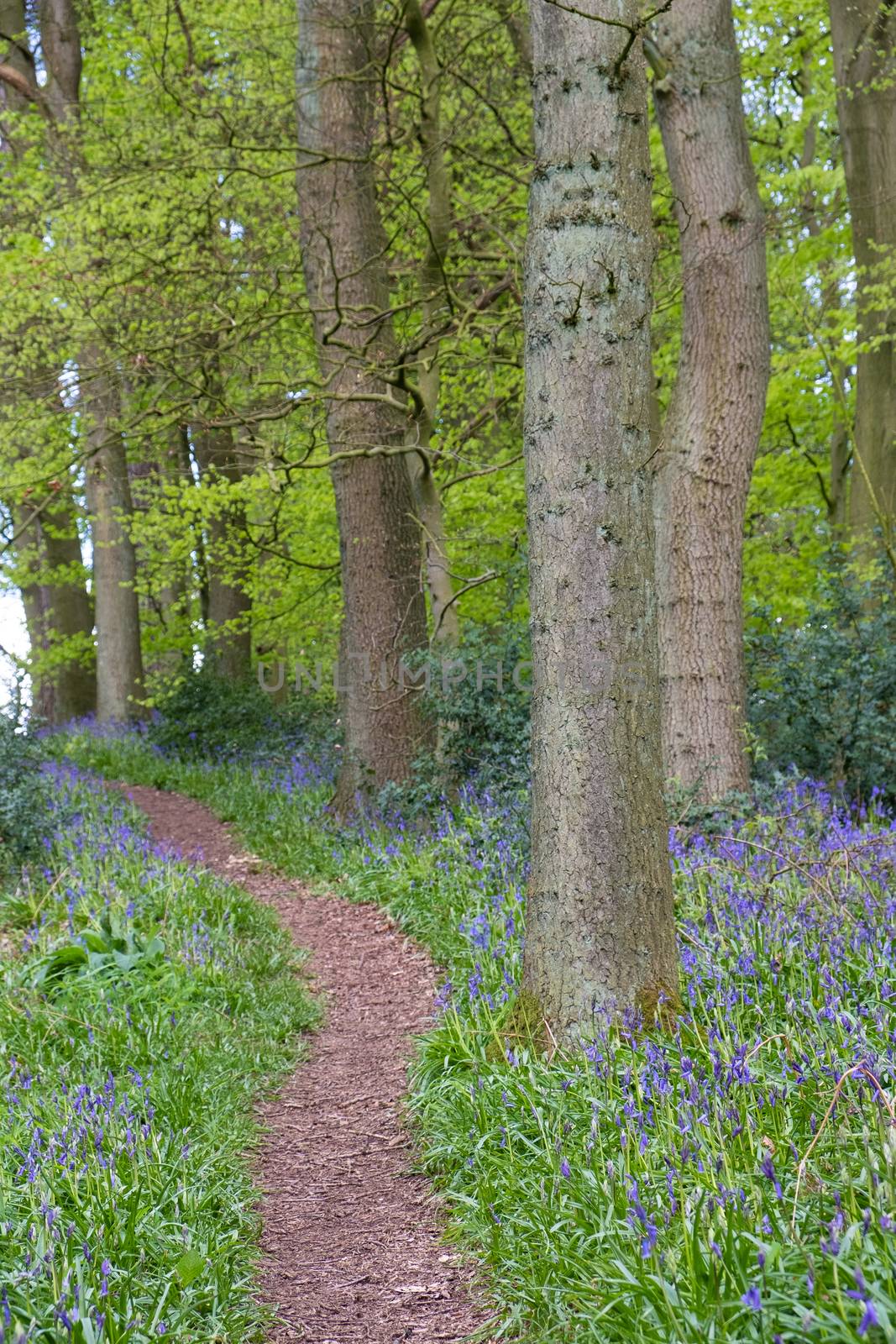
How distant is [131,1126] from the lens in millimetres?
3791

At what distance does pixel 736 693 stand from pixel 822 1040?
4.51 metres

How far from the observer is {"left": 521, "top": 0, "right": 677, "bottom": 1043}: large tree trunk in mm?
4078

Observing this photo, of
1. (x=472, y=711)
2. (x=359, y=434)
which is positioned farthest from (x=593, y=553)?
(x=359, y=434)

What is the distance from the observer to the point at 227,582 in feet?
52.9

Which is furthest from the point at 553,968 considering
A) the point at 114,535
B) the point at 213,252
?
the point at 114,535

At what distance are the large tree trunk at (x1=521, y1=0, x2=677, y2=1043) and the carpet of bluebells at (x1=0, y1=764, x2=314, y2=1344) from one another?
55.1 inches

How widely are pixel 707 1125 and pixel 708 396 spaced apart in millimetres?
5708

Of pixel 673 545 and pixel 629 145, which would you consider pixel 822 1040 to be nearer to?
pixel 629 145

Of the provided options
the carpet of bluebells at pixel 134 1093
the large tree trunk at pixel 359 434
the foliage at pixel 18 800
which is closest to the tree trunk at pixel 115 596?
the large tree trunk at pixel 359 434

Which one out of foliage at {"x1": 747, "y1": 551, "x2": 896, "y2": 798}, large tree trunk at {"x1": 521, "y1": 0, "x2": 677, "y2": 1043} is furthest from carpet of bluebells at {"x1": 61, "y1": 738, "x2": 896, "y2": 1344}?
foliage at {"x1": 747, "y1": 551, "x2": 896, "y2": 798}

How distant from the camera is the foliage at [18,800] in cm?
821

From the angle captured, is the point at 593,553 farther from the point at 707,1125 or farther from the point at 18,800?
the point at 18,800

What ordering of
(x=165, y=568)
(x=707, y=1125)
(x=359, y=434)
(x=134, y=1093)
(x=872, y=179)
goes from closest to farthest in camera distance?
(x=707, y=1125) → (x=134, y=1093) → (x=359, y=434) → (x=872, y=179) → (x=165, y=568)

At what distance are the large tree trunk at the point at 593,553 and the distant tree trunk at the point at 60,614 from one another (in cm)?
1411
